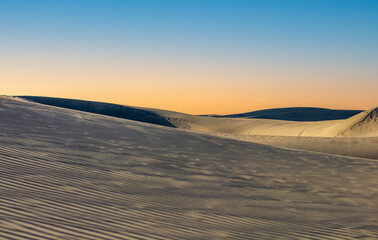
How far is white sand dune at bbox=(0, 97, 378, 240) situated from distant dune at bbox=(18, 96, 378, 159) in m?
7.67

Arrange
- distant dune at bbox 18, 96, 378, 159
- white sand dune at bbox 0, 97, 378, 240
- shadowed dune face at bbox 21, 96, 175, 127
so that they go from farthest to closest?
shadowed dune face at bbox 21, 96, 175, 127 < distant dune at bbox 18, 96, 378, 159 < white sand dune at bbox 0, 97, 378, 240

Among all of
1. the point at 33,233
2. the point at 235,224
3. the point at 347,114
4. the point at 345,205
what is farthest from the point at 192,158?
the point at 347,114

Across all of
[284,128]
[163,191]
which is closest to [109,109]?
[284,128]

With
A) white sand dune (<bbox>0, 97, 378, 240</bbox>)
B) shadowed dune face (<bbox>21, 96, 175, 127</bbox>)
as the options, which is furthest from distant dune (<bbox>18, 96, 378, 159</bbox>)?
white sand dune (<bbox>0, 97, 378, 240</bbox>)

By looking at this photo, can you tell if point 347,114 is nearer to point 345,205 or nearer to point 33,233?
point 345,205

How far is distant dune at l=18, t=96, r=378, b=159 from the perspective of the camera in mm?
20655

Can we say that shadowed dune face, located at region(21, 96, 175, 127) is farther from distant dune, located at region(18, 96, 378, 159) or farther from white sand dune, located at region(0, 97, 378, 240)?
white sand dune, located at region(0, 97, 378, 240)

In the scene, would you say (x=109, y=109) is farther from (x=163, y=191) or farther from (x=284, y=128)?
(x=163, y=191)

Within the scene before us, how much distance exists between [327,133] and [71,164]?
78.8 ft

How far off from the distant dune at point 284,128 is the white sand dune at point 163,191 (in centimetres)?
767

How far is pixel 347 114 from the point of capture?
211 feet

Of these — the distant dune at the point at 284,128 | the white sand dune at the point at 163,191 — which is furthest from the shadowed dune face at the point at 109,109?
the white sand dune at the point at 163,191

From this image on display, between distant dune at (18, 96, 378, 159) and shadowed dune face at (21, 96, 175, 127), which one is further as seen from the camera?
shadowed dune face at (21, 96, 175, 127)

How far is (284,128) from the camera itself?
36344mm
